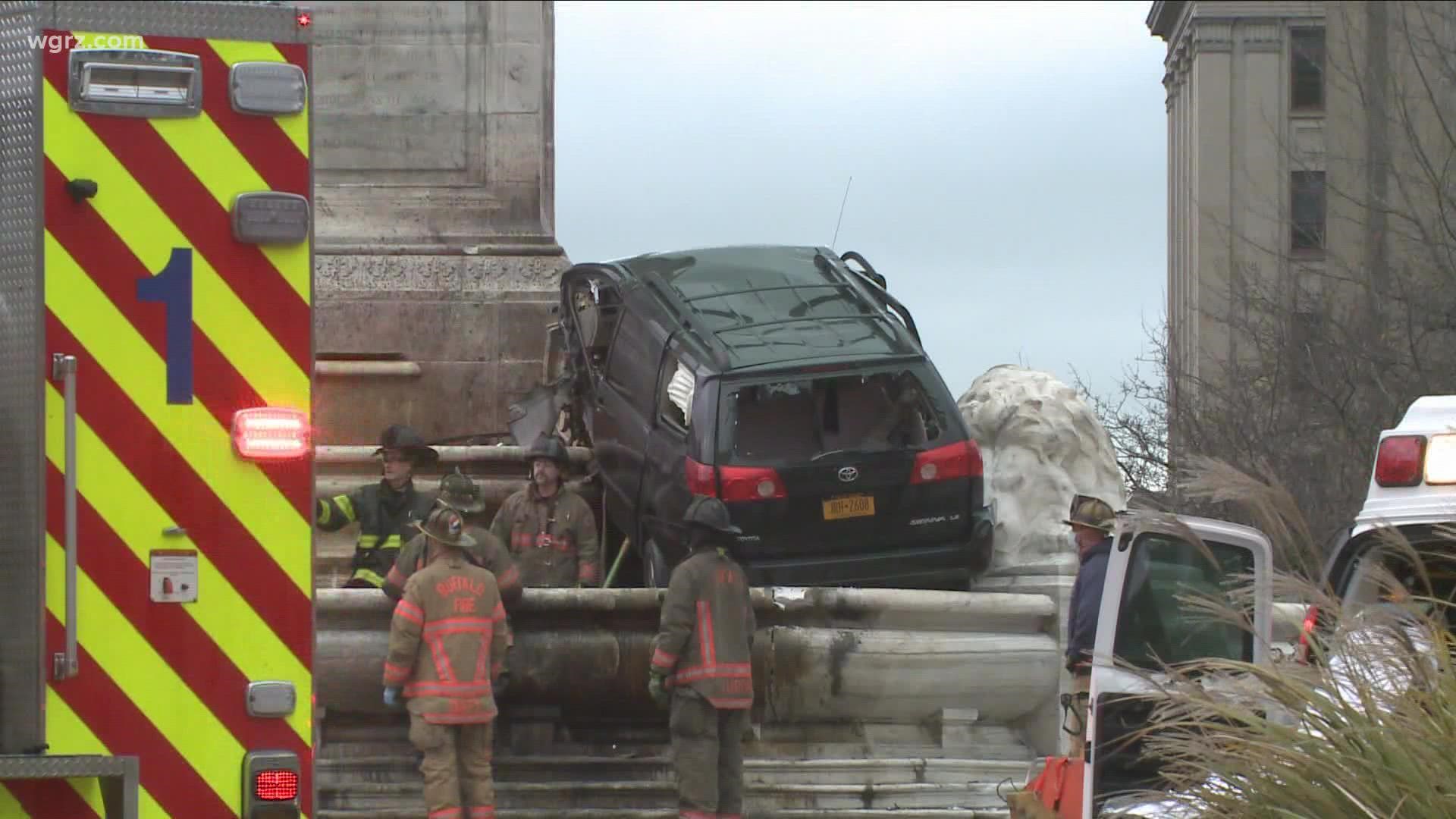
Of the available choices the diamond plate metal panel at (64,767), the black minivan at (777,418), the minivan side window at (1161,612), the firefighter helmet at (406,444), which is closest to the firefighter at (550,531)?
the black minivan at (777,418)

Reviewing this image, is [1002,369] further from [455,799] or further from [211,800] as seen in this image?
[211,800]

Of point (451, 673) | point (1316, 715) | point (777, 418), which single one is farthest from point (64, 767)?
point (777, 418)

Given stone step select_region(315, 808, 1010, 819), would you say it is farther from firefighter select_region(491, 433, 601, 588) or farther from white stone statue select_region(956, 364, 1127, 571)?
firefighter select_region(491, 433, 601, 588)

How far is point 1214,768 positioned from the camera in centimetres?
527

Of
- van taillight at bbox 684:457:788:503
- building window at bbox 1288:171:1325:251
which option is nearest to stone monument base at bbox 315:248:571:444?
van taillight at bbox 684:457:788:503

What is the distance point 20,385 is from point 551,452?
7.75 metres

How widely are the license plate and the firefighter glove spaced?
258 centimetres

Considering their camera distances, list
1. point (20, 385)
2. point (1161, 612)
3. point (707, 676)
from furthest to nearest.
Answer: point (707, 676) < point (1161, 612) < point (20, 385)

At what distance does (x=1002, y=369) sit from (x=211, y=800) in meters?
8.61

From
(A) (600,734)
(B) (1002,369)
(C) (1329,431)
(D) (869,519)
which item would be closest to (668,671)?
(A) (600,734)

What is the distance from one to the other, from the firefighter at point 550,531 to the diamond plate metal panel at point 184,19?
750 cm

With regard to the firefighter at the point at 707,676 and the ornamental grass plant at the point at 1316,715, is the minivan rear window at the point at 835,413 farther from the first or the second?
the ornamental grass plant at the point at 1316,715

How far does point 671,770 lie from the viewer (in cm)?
1096

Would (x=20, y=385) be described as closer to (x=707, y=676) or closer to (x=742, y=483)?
(x=707, y=676)
